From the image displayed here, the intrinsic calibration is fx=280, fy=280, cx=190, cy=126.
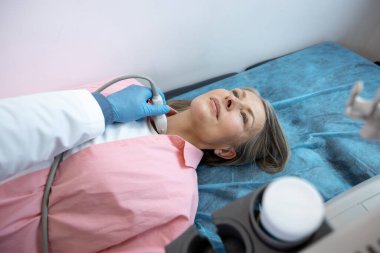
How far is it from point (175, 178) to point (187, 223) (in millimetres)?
165

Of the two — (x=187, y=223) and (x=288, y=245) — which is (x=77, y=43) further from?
(x=288, y=245)

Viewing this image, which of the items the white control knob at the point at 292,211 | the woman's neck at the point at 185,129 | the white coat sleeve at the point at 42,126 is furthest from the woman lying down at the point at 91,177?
the white control knob at the point at 292,211

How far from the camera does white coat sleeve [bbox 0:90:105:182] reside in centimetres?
83

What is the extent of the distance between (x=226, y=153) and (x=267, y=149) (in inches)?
7.9

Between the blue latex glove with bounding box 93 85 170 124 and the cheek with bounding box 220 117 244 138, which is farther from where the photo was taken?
the cheek with bounding box 220 117 244 138

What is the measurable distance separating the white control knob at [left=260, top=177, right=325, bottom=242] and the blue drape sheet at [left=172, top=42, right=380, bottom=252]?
0.65 meters

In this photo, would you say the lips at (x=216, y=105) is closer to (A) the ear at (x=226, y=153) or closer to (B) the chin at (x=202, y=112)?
(B) the chin at (x=202, y=112)

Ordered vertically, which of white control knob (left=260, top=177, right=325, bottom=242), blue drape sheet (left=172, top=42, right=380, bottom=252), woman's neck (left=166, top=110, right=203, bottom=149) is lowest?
blue drape sheet (left=172, top=42, right=380, bottom=252)

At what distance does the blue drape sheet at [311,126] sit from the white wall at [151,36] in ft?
0.43

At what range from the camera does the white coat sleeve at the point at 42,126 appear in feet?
2.72

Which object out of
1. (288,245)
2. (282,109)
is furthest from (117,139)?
(282,109)

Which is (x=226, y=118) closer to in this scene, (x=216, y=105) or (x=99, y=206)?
(x=216, y=105)

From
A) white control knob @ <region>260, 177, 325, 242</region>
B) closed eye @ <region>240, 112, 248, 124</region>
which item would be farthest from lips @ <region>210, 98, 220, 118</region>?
white control knob @ <region>260, 177, 325, 242</region>

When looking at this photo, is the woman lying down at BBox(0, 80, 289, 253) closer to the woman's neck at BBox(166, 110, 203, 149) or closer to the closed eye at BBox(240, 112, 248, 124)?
the woman's neck at BBox(166, 110, 203, 149)
